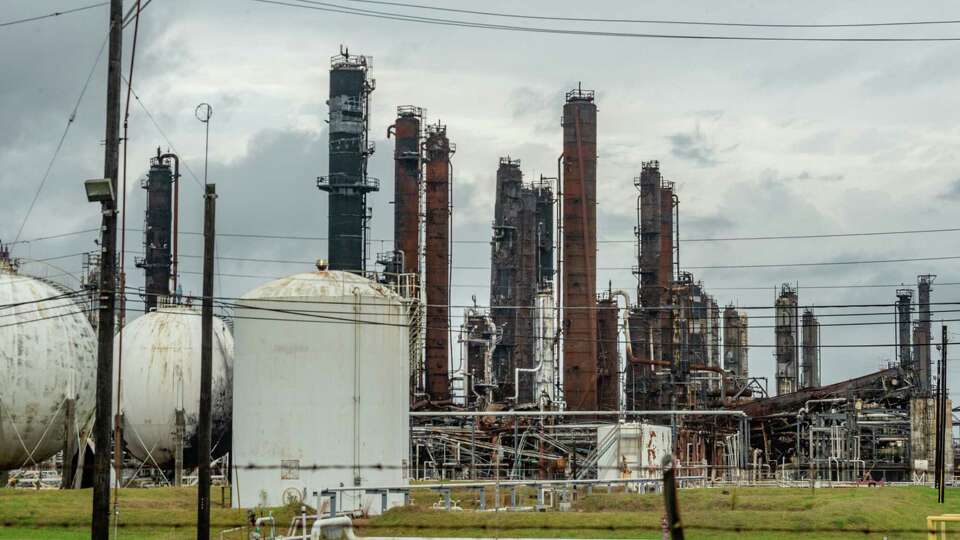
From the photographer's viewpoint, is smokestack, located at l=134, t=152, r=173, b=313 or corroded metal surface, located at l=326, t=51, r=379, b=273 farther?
smokestack, located at l=134, t=152, r=173, b=313

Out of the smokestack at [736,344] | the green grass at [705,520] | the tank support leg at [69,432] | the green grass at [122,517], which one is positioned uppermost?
the smokestack at [736,344]

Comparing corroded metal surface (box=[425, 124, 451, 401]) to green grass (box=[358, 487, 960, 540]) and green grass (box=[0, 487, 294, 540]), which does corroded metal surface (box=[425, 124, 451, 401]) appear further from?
green grass (box=[358, 487, 960, 540])

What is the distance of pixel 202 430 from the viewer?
69.9ft

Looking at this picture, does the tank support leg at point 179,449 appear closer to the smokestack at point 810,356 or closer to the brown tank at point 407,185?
the brown tank at point 407,185

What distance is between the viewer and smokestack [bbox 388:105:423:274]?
200 feet

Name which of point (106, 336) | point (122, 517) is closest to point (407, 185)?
point (122, 517)

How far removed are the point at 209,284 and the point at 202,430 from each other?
2.40 meters

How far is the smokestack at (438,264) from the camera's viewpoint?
59.6 metres

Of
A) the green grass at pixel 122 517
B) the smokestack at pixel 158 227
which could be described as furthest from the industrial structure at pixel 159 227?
the green grass at pixel 122 517

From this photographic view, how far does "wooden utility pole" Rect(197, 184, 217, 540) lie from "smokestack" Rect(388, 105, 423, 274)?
38752 mm

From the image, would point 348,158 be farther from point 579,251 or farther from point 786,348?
point 786,348

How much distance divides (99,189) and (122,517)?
1248 centimetres

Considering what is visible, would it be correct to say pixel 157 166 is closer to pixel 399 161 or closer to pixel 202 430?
pixel 399 161

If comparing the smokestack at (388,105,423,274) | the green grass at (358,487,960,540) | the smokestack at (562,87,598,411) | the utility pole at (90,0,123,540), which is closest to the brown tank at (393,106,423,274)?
the smokestack at (388,105,423,274)
